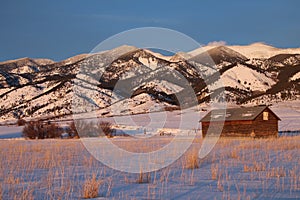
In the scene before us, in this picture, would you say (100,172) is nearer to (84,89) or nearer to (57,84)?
(84,89)

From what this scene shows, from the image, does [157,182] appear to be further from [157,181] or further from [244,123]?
[244,123]

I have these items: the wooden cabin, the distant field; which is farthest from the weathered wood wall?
the distant field

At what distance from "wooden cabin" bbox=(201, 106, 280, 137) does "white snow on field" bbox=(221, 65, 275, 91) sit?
125 m

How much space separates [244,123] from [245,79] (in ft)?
462

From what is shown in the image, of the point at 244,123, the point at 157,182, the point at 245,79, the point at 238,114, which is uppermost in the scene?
the point at 245,79

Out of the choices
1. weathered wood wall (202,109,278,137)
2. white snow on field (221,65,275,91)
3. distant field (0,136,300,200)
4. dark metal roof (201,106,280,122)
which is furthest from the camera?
white snow on field (221,65,275,91)

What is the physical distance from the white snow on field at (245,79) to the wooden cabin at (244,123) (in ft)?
411

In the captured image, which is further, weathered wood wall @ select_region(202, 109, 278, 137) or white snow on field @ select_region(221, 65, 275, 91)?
white snow on field @ select_region(221, 65, 275, 91)

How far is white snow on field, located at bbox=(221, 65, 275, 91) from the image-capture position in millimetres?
165750

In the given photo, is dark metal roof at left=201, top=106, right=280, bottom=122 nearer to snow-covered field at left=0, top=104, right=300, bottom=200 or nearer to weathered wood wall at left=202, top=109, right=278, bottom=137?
weathered wood wall at left=202, top=109, right=278, bottom=137

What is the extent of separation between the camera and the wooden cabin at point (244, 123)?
Answer: 119 ft

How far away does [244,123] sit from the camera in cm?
3669

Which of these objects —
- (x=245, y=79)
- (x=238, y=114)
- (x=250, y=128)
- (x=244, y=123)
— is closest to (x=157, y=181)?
(x=250, y=128)

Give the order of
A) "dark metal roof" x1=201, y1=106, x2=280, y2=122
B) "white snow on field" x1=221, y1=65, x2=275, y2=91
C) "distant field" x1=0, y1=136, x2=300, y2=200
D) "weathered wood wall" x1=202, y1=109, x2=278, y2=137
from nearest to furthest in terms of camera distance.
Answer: "distant field" x1=0, y1=136, x2=300, y2=200 → "weathered wood wall" x1=202, y1=109, x2=278, y2=137 → "dark metal roof" x1=201, y1=106, x2=280, y2=122 → "white snow on field" x1=221, y1=65, x2=275, y2=91
